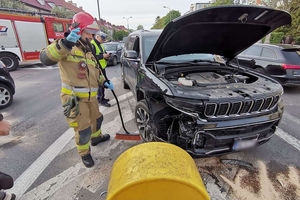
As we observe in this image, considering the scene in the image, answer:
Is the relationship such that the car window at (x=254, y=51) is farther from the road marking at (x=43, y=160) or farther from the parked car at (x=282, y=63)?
the road marking at (x=43, y=160)

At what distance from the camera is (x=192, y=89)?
204 centimetres

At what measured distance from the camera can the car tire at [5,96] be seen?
4410mm

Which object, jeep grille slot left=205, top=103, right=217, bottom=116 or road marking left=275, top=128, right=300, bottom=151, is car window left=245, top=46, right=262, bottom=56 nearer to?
road marking left=275, top=128, right=300, bottom=151

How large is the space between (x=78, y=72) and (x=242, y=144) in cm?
212

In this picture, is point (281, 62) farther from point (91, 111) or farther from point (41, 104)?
point (41, 104)

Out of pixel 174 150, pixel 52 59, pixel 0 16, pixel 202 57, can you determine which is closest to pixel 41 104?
pixel 52 59

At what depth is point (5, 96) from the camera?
4477 millimetres

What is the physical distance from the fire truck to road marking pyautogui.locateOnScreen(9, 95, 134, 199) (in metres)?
9.03

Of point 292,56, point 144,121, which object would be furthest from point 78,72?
point 292,56

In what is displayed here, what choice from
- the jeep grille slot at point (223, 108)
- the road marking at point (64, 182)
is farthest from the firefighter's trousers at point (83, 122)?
the jeep grille slot at point (223, 108)

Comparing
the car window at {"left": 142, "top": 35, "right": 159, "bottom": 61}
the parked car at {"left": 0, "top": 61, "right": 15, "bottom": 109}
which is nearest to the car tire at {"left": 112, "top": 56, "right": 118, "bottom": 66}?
the parked car at {"left": 0, "top": 61, "right": 15, "bottom": 109}

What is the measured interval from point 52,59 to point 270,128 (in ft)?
8.96

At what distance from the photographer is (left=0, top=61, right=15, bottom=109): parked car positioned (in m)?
4.36

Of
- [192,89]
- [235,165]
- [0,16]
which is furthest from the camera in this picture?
[0,16]
